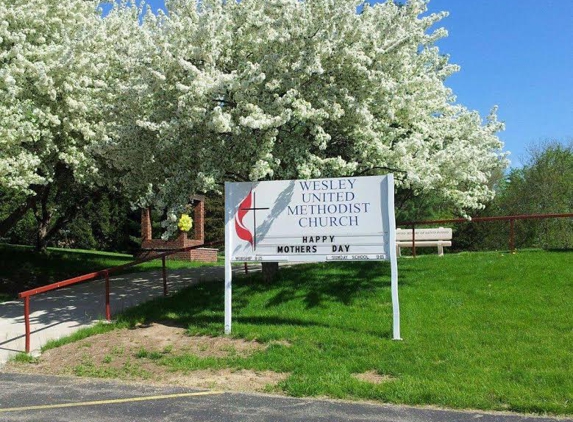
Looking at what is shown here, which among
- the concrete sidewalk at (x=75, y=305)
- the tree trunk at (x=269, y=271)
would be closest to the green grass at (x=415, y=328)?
the tree trunk at (x=269, y=271)

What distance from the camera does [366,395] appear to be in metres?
6.87

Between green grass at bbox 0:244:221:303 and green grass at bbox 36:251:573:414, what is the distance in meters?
6.68

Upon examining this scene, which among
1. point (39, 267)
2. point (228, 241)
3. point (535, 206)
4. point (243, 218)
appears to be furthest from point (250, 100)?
point (535, 206)

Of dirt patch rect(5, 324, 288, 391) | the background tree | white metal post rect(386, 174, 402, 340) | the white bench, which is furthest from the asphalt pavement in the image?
the background tree

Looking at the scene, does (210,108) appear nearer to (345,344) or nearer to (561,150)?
(345,344)

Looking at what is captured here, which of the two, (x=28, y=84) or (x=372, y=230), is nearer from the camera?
(x=372, y=230)

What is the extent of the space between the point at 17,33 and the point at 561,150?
26.6 meters

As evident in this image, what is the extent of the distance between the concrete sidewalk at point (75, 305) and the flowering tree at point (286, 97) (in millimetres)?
2926

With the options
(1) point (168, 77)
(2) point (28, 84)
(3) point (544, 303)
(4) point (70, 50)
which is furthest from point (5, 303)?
(3) point (544, 303)

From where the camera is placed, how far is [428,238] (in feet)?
59.4

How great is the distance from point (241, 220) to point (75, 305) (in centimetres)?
478

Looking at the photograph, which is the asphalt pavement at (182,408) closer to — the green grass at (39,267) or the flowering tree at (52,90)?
the flowering tree at (52,90)

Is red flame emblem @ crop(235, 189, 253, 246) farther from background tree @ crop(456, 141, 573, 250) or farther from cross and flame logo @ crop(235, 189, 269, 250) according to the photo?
background tree @ crop(456, 141, 573, 250)

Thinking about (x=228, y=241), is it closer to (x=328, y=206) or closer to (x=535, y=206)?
(x=328, y=206)
